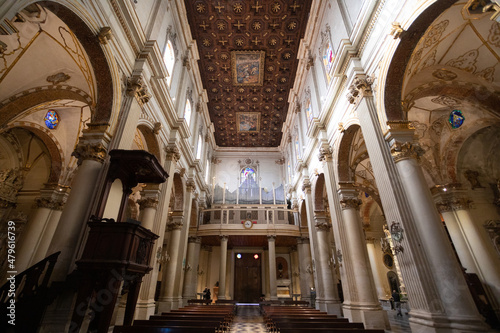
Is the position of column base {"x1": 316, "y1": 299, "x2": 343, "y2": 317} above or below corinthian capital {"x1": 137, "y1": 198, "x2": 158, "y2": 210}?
below

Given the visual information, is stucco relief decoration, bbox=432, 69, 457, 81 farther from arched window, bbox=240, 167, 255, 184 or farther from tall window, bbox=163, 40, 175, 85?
arched window, bbox=240, 167, 255, 184

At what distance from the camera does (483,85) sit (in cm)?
738

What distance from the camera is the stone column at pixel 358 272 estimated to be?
6.78 metres

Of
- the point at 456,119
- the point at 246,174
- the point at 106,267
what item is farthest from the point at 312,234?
the point at 246,174

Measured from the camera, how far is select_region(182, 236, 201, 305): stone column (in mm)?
13261

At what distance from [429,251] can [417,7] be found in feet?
16.5

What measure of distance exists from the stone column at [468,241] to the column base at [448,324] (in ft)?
21.3

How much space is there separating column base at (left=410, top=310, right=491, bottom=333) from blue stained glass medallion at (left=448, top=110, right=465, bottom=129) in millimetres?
8159

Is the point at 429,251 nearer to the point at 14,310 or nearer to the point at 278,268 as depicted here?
the point at 14,310

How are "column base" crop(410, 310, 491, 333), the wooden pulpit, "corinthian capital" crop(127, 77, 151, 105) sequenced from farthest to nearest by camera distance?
"corinthian capital" crop(127, 77, 151, 105) < "column base" crop(410, 310, 491, 333) < the wooden pulpit

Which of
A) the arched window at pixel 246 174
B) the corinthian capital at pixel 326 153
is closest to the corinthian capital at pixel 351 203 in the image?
the corinthian capital at pixel 326 153

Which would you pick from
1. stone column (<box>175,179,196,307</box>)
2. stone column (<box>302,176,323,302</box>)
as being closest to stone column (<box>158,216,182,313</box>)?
stone column (<box>175,179,196,307</box>)

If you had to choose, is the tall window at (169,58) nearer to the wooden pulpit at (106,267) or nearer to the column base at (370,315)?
the wooden pulpit at (106,267)

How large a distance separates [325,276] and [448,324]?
6342 millimetres
